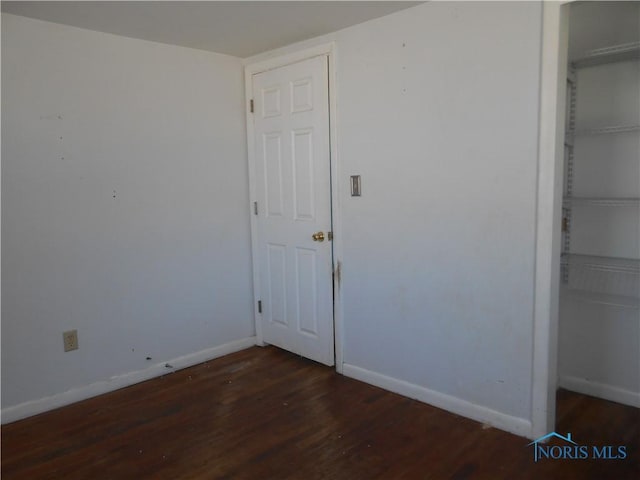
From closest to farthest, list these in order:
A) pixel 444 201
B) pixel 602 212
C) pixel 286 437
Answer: pixel 286 437
pixel 444 201
pixel 602 212

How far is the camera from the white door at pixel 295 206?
306 centimetres

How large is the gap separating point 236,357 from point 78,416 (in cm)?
110

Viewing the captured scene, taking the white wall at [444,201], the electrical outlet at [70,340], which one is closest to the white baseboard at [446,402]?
the white wall at [444,201]

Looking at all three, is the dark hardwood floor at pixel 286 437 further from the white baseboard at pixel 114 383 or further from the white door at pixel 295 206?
the white door at pixel 295 206

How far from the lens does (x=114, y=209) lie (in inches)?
114

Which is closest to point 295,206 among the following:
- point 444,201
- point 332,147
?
point 332,147

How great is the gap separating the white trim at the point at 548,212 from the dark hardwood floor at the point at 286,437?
Answer: 0.90 feet

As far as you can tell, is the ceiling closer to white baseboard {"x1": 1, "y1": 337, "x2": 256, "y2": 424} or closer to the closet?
the closet

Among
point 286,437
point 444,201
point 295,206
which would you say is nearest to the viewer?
point 286,437

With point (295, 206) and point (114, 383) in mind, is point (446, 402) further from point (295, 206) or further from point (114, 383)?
point (114, 383)

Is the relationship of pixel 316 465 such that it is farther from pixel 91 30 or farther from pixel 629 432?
pixel 91 30

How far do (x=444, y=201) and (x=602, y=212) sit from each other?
0.90 m

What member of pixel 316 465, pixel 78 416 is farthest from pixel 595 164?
pixel 78 416

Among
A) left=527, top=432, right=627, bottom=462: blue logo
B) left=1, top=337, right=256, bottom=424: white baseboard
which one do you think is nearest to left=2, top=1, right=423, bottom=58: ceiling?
left=1, top=337, right=256, bottom=424: white baseboard
